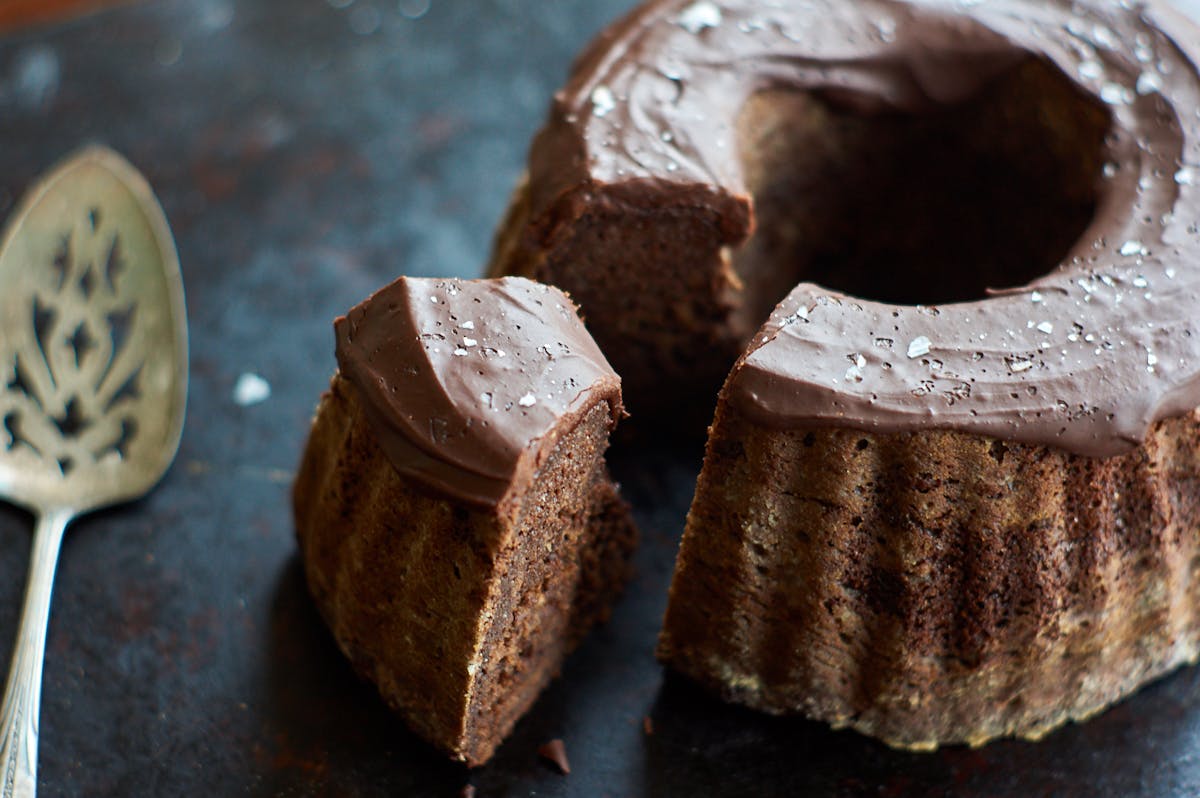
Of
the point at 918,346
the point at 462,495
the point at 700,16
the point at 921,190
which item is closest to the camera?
the point at 462,495

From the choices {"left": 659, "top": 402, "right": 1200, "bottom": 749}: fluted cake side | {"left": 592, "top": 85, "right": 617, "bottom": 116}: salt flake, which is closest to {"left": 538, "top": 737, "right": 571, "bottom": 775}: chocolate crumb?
{"left": 659, "top": 402, "right": 1200, "bottom": 749}: fluted cake side

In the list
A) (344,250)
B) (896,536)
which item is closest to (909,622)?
(896,536)

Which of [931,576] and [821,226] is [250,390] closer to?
[821,226]

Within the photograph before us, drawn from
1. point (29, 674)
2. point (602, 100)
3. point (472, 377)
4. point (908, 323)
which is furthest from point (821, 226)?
point (29, 674)

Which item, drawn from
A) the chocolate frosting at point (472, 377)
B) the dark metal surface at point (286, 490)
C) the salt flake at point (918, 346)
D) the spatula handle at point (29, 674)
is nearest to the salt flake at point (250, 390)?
the dark metal surface at point (286, 490)

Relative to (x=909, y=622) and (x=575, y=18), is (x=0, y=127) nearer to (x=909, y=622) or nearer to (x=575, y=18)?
(x=575, y=18)

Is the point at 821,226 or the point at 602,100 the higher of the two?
the point at 602,100

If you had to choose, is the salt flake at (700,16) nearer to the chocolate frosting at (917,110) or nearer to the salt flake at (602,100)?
the chocolate frosting at (917,110)

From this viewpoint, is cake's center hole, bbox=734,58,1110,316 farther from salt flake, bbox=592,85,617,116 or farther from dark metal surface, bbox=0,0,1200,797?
dark metal surface, bbox=0,0,1200,797
